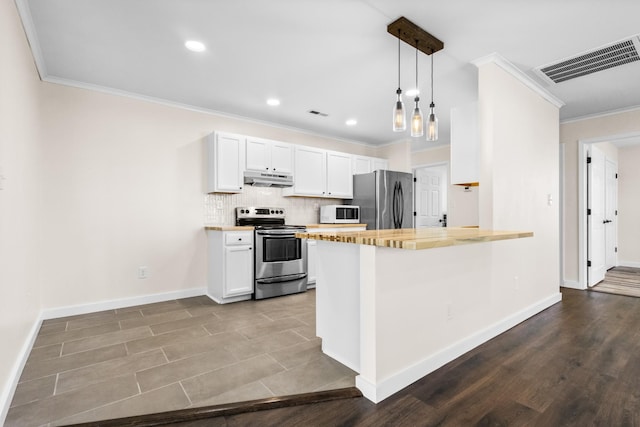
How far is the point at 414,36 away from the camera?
2.48 meters

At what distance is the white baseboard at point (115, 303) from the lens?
327 cm

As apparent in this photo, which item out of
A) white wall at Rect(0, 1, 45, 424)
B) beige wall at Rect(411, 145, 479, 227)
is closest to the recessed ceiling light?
white wall at Rect(0, 1, 45, 424)

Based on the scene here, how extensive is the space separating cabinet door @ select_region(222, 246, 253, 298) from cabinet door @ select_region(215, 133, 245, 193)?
2.67 ft

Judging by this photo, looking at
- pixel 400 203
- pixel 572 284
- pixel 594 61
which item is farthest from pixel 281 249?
pixel 572 284

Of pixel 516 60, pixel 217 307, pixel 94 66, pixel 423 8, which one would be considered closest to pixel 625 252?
pixel 516 60

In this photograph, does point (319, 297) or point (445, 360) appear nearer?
point (445, 360)

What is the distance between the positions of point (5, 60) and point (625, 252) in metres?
9.42

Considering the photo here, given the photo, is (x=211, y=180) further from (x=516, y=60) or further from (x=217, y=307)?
(x=516, y=60)

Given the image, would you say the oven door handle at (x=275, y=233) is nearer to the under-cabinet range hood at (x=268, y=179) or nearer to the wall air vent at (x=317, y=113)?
the under-cabinet range hood at (x=268, y=179)

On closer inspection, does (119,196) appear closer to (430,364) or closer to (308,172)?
(308,172)

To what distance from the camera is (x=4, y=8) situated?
1.81 meters

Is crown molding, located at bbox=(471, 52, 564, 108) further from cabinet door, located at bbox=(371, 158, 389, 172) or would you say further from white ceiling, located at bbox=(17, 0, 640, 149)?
cabinet door, located at bbox=(371, 158, 389, 172)

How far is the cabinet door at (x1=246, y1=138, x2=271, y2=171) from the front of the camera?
4.32m

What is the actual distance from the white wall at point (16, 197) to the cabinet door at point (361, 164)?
4.14m
